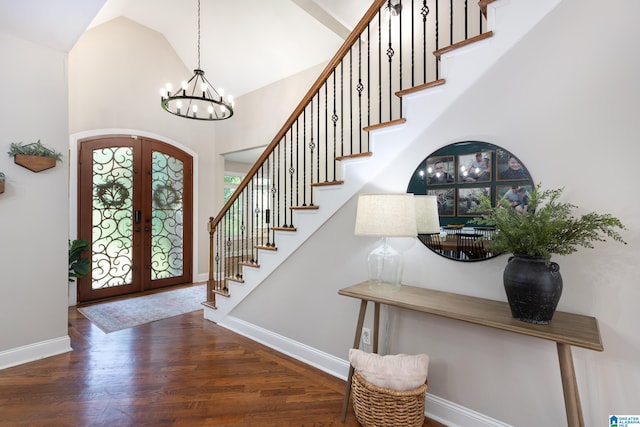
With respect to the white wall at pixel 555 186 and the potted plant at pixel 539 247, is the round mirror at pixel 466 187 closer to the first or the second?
the white wall at pixel 555 186

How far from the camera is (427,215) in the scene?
185 centimetres

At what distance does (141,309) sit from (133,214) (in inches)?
60.6

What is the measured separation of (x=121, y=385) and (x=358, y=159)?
8.03 ft

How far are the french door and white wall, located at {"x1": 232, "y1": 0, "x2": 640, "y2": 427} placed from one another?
4.29m

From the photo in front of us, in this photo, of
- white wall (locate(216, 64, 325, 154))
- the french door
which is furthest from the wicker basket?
the french door

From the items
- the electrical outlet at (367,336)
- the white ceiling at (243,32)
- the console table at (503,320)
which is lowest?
the electrical outlet at (367,336)

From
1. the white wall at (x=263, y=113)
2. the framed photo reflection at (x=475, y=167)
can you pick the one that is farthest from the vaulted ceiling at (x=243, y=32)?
the framed photo reflection at (x=475, y=167)

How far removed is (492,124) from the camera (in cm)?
165

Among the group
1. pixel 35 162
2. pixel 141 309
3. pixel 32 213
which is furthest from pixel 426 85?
pixel 141 309

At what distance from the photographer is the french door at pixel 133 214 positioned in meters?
4.14

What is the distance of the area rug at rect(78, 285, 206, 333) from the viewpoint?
3363 millimetres

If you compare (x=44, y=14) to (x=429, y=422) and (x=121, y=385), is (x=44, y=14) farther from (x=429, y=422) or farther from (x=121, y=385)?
(x=429, y=422)

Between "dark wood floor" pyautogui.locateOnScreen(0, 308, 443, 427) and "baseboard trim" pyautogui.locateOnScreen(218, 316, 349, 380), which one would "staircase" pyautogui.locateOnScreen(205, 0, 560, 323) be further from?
"dark wood floor" pyautogui.locateOnScreen(0, 308, 443, 427)

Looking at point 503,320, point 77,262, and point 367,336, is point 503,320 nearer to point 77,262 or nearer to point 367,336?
point 367,336
